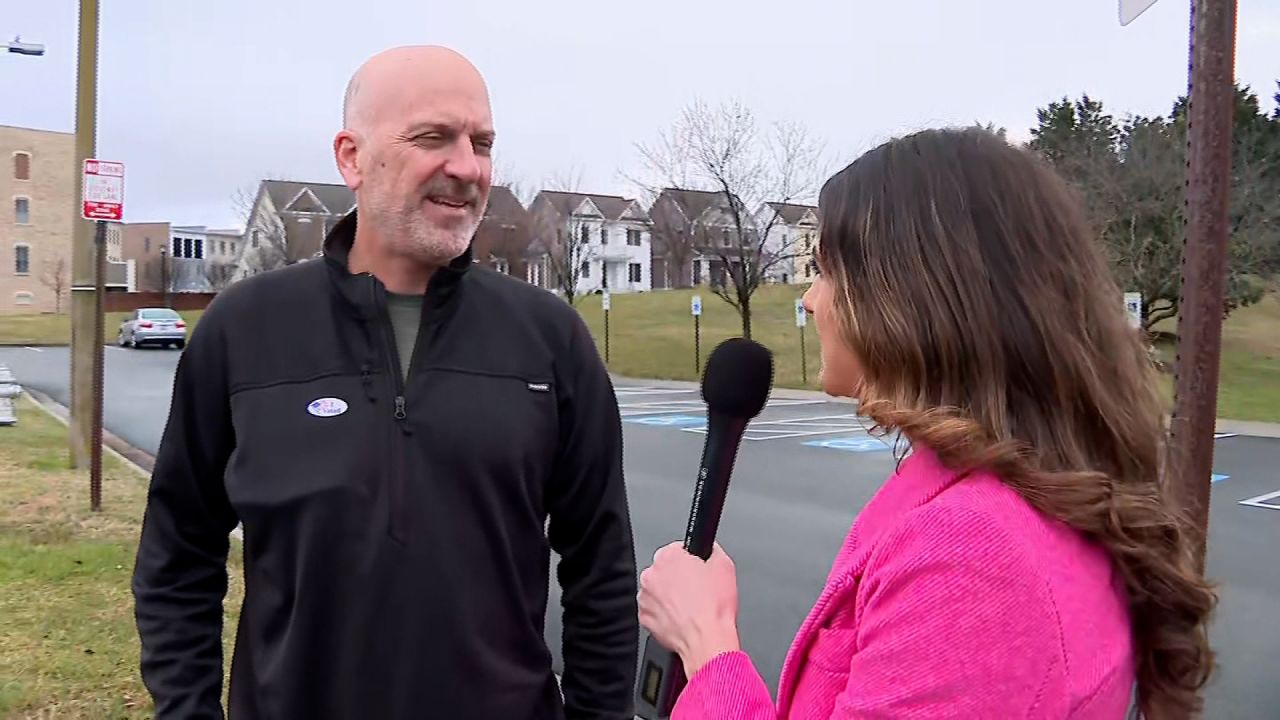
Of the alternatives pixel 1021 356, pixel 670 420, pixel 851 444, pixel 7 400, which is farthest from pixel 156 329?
pixel 1021 356

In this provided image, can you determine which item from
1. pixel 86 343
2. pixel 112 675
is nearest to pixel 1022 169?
pixel 112 675

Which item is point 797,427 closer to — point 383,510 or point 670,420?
point 670,420

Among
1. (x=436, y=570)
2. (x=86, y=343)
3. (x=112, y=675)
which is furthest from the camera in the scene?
(x=86, y=343)

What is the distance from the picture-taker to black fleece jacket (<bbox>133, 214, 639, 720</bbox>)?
1.90 m

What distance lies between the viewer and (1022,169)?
4.32 ft

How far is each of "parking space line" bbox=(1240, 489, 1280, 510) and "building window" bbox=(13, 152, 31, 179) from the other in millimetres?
68932

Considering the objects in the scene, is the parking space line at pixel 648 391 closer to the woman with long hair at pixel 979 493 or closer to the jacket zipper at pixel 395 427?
the jacket zipper at pixel 395 427

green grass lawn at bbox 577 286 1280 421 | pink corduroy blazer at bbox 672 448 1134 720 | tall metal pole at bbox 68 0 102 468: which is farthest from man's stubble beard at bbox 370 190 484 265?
green grass lawn at bbox 577 286 1280 421

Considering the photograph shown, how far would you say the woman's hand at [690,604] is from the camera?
1318 millimetres

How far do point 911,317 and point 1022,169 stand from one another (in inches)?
10.1

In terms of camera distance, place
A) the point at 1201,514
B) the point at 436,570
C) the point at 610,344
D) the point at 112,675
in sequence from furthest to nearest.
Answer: the point at 610,344 → the point at 112,675 → the point at 1201,514 → the point at 436,570

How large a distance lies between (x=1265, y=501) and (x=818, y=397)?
1209 centimetres

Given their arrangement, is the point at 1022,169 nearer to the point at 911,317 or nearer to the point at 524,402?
the point at 911,317

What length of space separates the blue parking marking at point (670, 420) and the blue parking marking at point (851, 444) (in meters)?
2.28
